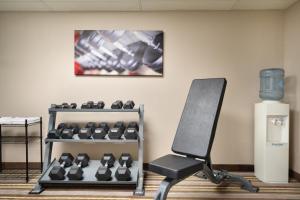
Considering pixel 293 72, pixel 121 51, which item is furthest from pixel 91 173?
pixel 293 72

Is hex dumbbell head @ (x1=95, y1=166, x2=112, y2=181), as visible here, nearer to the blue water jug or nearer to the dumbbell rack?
the dumbbell rack

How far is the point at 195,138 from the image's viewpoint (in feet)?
7.80

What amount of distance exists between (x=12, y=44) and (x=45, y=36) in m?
0.49

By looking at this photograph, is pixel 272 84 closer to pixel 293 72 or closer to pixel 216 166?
pixel 293 72

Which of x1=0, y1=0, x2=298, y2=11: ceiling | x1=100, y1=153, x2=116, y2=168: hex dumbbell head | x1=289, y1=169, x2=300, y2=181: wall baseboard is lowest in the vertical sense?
x1=289, y1=169, x2=300, y2=181: wall baseboard

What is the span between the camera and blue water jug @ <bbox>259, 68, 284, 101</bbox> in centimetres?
326

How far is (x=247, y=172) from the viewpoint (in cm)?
356

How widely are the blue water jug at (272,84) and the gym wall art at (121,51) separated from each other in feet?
4.66

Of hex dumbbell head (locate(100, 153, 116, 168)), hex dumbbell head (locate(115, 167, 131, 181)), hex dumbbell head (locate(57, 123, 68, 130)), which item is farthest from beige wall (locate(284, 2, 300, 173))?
hex dumbbell head (locate(57, 123, 68, 130))

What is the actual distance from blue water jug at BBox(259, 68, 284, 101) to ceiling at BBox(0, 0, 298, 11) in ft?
2.95

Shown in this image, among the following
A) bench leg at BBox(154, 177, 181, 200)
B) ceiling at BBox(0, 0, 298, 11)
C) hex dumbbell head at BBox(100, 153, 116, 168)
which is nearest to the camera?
bench leg at BBox(154, 177, 181, 200)

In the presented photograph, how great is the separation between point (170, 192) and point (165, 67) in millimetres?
1699

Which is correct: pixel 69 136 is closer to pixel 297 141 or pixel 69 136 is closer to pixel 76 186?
pixel 76 186

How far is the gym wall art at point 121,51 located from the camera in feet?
11.7
